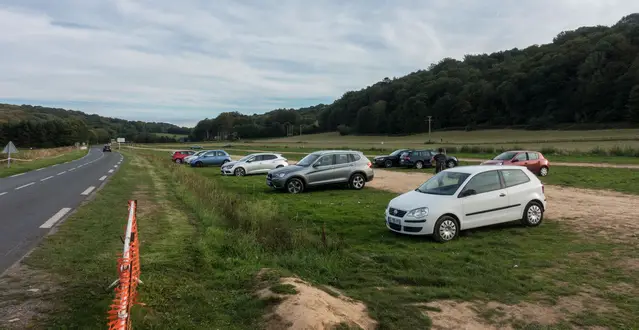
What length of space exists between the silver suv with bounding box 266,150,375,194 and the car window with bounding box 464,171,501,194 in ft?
28.7

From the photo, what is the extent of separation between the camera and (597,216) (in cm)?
1191

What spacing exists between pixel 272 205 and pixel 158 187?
21.7 ft

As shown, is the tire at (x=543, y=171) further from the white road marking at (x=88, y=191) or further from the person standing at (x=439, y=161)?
the white road marking at (x=88, y=191)

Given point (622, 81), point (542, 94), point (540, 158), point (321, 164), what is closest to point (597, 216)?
point (321, 164)

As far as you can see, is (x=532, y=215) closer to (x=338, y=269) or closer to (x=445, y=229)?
(x=445, y=229)

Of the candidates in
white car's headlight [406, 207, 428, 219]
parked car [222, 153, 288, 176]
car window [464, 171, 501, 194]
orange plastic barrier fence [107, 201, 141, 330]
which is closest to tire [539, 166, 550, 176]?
parked car [222, 153, 288, 176]

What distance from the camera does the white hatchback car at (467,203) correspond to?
9.39 metres

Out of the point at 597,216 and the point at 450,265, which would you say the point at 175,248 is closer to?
the point at 450,265

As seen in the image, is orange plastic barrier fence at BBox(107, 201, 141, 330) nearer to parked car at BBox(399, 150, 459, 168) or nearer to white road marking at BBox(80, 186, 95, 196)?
white road marking at BBox(80, 186, 95, 196)

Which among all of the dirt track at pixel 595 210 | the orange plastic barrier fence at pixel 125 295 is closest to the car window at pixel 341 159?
the dirt track at pixel 595 210

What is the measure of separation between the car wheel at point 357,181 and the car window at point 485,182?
8747mm

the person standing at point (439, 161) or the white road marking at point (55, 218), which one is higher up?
the person standing at point (439, 161)

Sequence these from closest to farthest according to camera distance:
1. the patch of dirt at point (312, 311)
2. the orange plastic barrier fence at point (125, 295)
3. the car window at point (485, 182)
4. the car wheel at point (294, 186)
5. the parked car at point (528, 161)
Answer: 1. the orange plastic barrier fence at point (125, 295)
2. the patch of dirt at point (312, 311)
3. the car window at point (485, 182)
4. the car wheel at point (294, 186)
5. the parked car at point (528, 161)

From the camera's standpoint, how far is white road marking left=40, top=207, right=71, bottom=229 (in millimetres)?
9758
